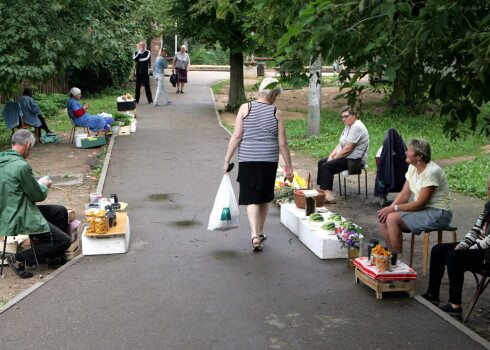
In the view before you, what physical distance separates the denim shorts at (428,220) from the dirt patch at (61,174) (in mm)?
4151

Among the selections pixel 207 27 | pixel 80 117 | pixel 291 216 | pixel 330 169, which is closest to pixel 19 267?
pixel 291 216

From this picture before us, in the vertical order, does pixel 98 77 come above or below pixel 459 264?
above

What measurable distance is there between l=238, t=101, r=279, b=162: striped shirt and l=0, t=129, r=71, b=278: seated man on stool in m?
2.34

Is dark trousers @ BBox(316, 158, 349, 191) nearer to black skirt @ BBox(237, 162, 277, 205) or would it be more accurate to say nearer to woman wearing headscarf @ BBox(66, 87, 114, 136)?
black skirt @ BBox(237, 162, 277, 205)

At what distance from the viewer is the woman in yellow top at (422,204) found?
24.1 feet

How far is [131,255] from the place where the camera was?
802 centimetres

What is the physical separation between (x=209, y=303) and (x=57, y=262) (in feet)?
7.79

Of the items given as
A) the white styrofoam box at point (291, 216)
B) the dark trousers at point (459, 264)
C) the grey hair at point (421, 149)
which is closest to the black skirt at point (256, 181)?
the white styrofoam box at point (291, 216)

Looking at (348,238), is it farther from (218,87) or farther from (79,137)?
(218,87)

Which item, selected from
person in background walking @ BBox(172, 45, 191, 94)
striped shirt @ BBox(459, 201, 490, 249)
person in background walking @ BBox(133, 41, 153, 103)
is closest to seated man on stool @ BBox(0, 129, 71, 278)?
striped shirt @ BBox(459, 201, 490, 249)

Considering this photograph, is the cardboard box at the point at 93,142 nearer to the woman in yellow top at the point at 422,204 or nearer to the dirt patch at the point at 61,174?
the dirt patch at the point at 61,174

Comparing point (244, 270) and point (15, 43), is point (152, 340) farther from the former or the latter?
point (15, 43)

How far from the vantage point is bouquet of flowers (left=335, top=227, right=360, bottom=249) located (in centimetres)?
762

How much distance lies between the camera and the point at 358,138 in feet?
35.0
